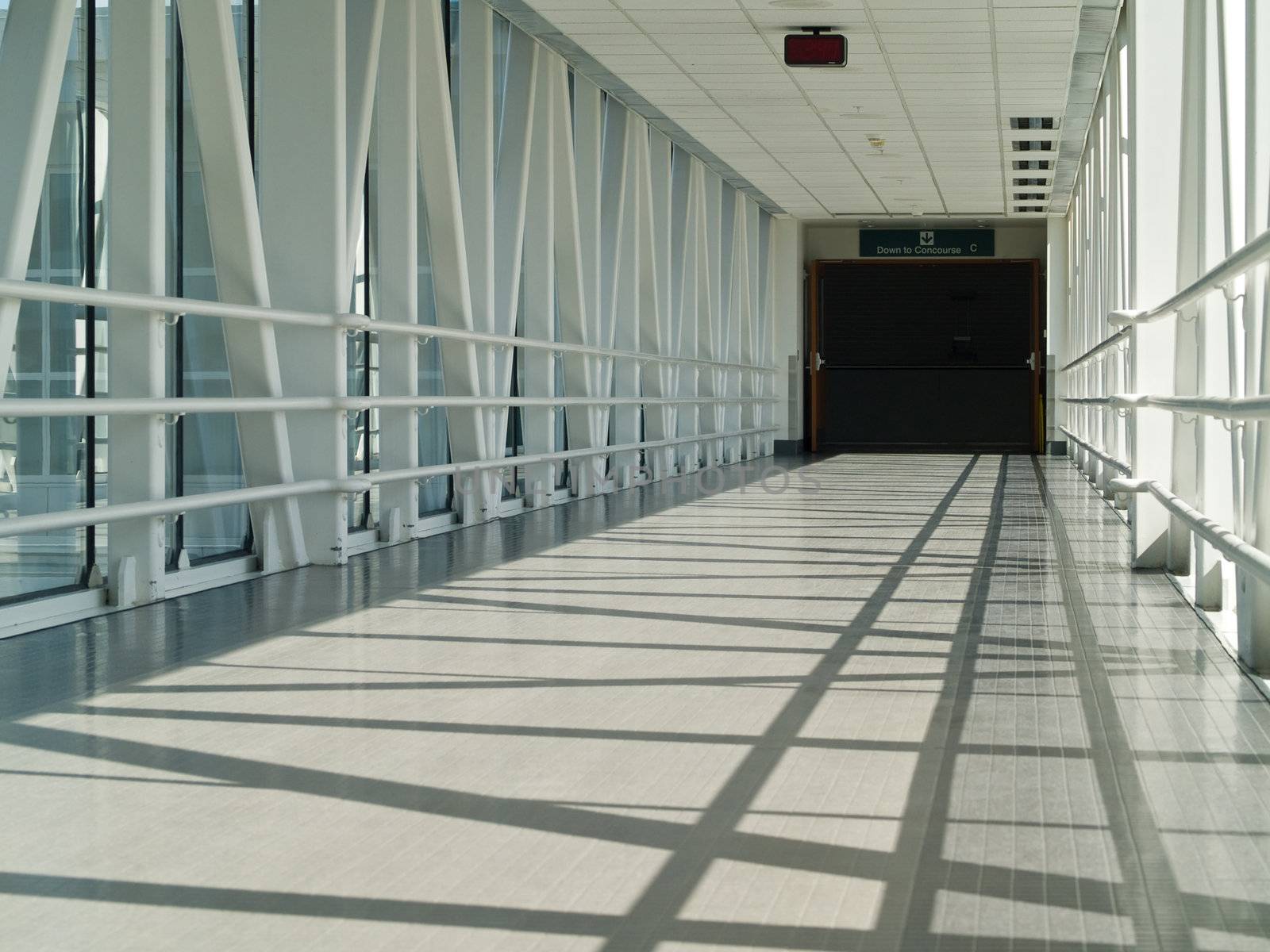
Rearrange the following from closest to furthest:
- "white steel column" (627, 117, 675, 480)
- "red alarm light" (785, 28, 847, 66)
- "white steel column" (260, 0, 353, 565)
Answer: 1. "white steel column" (260, 0, 353, 565)
2. "red alarm light" (785, 28, 847, 66)
3. "white steel column" (627, 117, 675, 480)

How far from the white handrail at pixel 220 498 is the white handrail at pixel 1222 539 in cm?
324

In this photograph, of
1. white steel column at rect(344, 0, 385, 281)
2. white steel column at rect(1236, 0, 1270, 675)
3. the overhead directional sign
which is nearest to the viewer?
white steel column at rect(1236, 0, 1270, 675)

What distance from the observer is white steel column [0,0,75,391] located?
4977 mm

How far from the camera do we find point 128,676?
4.11m

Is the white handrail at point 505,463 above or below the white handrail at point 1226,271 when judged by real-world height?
below

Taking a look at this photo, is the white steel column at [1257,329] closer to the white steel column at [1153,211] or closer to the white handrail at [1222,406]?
the white handrail at [1222,406]

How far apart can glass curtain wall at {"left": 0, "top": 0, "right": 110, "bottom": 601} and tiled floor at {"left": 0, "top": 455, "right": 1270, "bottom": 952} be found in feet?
1.35

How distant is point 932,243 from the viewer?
81.1 feet

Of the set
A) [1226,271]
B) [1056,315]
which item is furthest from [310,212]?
[1056,315]

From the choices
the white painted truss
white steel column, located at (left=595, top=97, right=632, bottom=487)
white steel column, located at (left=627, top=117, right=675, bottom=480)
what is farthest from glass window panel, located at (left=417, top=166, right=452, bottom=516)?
white steel column, located at (left=627, top=117, right=675, bottom=480)

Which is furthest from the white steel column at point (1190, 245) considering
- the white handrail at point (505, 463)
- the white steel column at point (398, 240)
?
the white steel column at point (398, 240)

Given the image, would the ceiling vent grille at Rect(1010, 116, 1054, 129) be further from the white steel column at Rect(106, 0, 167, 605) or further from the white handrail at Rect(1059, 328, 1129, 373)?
the white steel column at Rect(106, 0, 167, 605)

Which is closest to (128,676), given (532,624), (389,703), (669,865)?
(389,703)

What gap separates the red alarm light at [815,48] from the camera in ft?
33.5
